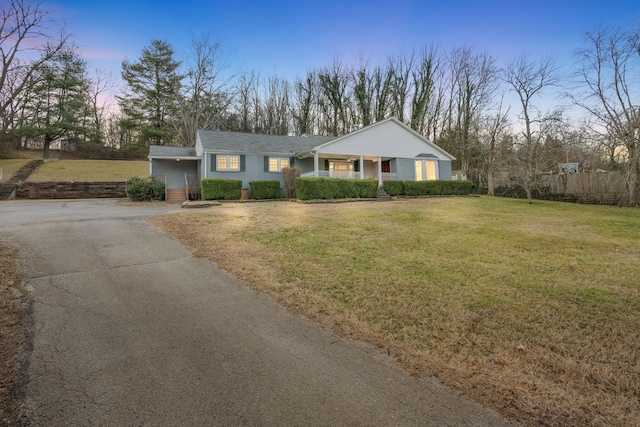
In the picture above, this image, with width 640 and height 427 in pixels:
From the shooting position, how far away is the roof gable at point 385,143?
20.6m

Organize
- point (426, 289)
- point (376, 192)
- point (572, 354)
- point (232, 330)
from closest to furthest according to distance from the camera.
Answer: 1. point (572, 354)
2. point (232, 330)
3. point (426, 289)
4. point (376, 192)

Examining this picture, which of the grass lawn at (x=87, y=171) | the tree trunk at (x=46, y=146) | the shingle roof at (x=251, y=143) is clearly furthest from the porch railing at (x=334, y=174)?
the tree trunk at (x=46, y=146)

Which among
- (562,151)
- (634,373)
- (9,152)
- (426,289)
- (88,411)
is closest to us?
(88,411)

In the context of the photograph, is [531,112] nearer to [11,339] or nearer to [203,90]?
[11,339]

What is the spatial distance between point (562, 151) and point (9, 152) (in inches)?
1950

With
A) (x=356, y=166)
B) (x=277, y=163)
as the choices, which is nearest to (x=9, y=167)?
(x=277, y=163)

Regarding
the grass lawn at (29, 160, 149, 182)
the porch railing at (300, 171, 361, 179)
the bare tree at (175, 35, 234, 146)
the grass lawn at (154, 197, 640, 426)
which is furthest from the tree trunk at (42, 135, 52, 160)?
the grass lawn at (154, 197, 640, 426)

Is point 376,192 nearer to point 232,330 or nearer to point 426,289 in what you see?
point 426,289

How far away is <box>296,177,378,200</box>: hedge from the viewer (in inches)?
632

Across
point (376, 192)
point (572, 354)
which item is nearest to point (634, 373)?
point (572, 354)

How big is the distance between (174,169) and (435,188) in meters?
18.4

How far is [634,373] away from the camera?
2.23 metres

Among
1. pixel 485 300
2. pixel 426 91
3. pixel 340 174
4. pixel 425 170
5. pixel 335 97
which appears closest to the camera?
pixel 485 300

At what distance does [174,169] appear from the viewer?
20516 millimetres
